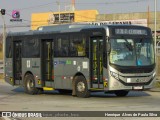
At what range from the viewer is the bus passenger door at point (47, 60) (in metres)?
23.1

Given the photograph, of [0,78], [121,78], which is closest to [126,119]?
[121,78]

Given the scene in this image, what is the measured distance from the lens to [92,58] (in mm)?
20641

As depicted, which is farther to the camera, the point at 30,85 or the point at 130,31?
the point at 30,85

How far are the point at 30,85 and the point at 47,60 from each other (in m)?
1.91

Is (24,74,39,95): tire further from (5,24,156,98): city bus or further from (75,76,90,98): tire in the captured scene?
(75,76,90,98): tire

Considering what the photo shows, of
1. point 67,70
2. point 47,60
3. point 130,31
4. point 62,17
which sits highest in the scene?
point 62,17

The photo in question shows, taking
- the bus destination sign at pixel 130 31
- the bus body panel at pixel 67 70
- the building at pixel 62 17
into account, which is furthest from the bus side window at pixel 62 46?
the building at pixel 62 17

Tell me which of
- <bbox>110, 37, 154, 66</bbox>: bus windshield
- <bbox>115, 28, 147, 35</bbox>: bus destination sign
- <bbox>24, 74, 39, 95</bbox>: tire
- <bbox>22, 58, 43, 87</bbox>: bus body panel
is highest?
<bbox>115, 28, 147, 35</bbox>: bus destination sign

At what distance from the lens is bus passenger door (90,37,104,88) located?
20.3 metres

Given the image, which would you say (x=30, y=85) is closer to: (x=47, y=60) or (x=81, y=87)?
(x=47, y=60)

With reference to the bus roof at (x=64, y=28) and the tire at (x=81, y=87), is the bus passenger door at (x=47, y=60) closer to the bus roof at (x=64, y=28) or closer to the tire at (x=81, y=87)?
the bus roof at (x=64, y=28)

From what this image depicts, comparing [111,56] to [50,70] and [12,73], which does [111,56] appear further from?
[12,73]

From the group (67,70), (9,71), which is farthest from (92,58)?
(9,71)

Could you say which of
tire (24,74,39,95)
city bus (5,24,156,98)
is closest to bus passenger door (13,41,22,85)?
tire (24,74,39,95)
